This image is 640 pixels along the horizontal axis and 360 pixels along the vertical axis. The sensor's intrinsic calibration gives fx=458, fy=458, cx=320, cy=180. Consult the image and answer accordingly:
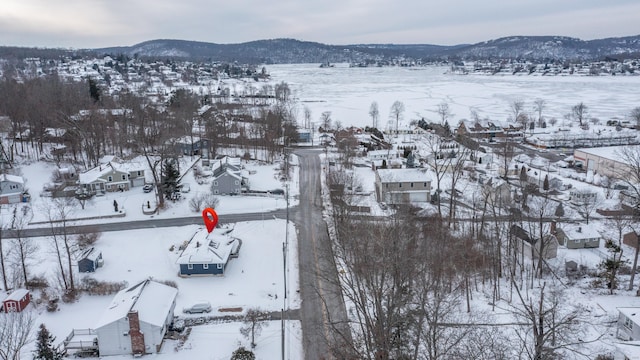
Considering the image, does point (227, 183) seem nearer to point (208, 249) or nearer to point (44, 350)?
point (208, 249)

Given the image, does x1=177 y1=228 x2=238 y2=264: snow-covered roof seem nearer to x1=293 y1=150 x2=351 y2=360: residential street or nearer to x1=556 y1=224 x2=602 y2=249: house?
x1=293 y1=150 x2=351 y2=360: residential street

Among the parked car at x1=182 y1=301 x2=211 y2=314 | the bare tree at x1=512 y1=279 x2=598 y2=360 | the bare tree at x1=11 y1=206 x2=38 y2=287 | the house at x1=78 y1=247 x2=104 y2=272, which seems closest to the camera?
the bare tree at x1=512 y1=279 x2=598 y2=360

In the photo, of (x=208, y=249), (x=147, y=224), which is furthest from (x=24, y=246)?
(x=208, y=249)

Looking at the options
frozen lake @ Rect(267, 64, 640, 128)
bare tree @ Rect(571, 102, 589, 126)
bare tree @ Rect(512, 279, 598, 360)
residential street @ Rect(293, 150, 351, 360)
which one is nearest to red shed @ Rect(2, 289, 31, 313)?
residential street @ Rect(293, 150, 351, 360)

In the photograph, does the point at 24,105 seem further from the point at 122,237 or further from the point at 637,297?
the point at 637,297

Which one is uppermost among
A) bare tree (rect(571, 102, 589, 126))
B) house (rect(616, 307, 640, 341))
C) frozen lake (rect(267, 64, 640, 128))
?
frozen lake (rect(267, 64, 640, 128))

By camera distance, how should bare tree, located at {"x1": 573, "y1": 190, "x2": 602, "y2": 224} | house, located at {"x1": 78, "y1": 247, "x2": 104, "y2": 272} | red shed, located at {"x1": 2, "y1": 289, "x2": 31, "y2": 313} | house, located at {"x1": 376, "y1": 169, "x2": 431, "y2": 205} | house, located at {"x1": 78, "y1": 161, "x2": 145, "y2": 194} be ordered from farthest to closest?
house, located at {"x1": 78, "y1": 161, "x2": 145, "y2": 194}, house, located at {"x1": 376, "y1": 169, "x2": 431, "y2": 205}, bare tree, located at {"x1": 573, "y1": 190, "x2": 602, "y2": 224}, house, located at {"x1": 78, "y1": 247, "x2": 104, "y2": 272}, red shed, located at {"x1": 2, "y1": 289, "x2": 31, "y2": 313}
